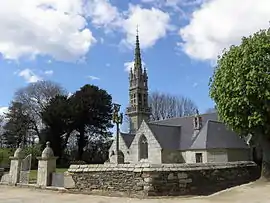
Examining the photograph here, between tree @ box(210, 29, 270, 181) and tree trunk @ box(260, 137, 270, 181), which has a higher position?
tree @ box(210, 29, 270, 181)

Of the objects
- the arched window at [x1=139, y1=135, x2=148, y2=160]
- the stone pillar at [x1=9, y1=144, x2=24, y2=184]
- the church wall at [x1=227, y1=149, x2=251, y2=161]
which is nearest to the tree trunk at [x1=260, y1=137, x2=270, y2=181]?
the church wall at [x1=227, y1=149, x2=251, y2=161]

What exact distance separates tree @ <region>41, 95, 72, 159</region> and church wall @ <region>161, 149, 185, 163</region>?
18715mm

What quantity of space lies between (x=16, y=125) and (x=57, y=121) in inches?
242

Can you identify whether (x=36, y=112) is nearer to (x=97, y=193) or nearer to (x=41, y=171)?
(x=41, y=171)

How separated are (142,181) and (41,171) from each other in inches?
299

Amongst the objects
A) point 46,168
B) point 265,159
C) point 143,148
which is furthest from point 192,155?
point 46,168

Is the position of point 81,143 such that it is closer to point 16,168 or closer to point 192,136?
point 192,136

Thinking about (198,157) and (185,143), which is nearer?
(198,157)

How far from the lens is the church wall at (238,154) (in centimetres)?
3312

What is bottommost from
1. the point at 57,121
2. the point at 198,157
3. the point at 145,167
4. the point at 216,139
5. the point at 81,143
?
the point at 145,167

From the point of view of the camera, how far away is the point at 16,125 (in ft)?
163

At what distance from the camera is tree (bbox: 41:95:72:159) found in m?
48.9

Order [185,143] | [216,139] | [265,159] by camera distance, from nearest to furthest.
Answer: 1. [265,159]
2. [216,139]
3. [185,143]

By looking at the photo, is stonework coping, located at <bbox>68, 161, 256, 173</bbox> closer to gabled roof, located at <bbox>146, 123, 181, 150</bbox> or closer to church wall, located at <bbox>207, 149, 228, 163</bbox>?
church wall, located at <bbox>207, 149, 228, 163</bbox>
